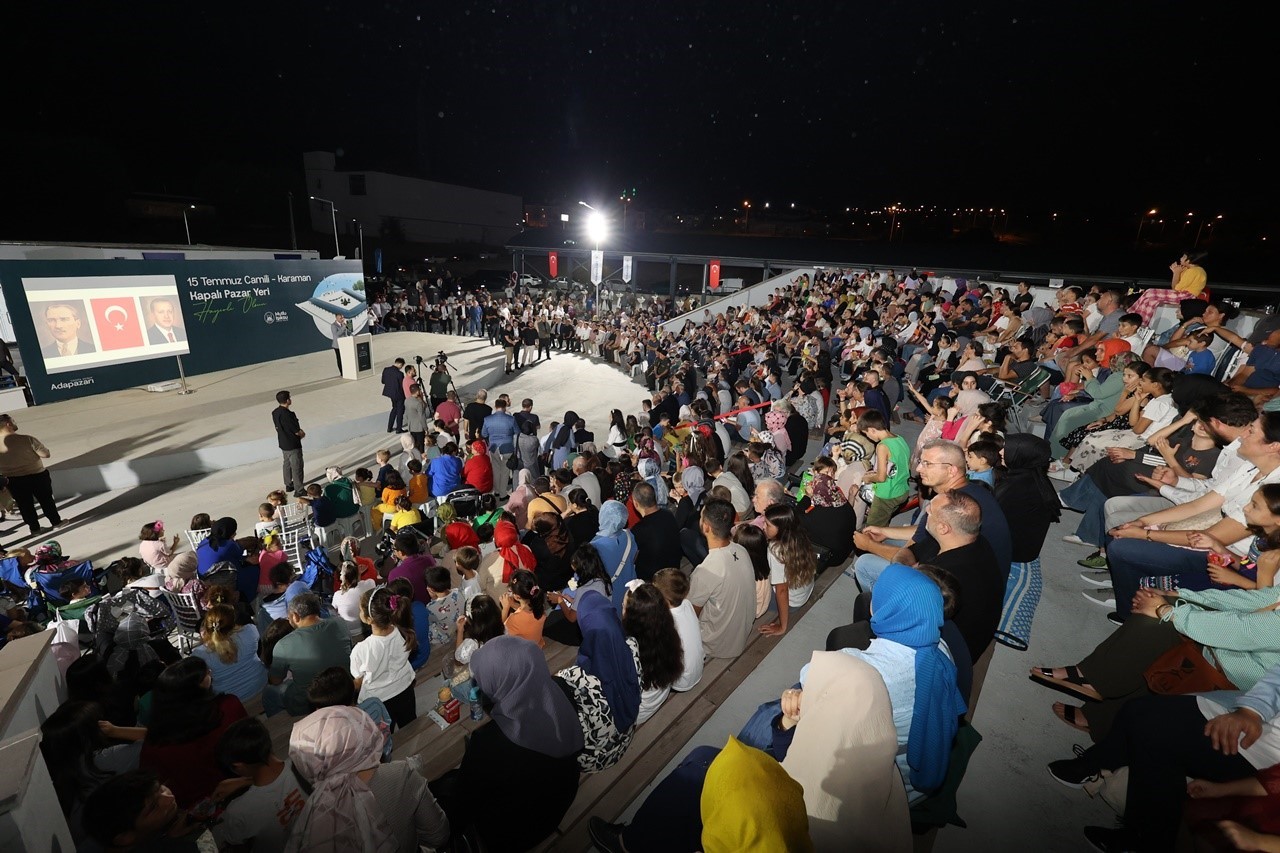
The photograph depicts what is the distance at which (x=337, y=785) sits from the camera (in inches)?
83.7

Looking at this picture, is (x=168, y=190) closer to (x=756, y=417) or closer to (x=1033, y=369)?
(x=756, y=417)

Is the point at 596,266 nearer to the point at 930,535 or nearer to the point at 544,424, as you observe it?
the point at 544,424

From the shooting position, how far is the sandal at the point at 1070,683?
317 cm

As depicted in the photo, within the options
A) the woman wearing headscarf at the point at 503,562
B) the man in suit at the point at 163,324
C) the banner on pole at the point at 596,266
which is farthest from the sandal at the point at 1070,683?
the banner on pole at the point at 596,266

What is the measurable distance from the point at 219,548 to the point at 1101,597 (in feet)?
25.7

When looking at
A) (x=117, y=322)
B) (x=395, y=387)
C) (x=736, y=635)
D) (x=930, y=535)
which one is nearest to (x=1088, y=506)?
(x=930, y=535)

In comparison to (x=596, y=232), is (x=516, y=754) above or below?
below

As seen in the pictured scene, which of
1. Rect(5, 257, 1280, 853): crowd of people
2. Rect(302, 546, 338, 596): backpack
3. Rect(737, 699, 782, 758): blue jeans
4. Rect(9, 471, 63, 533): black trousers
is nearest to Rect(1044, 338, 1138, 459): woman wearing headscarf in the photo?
Rect(5, 257, 1280, 853): crowd of people

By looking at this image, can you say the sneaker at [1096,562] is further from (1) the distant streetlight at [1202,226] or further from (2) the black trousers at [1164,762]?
(1) the distant streetlight at [1202,226]

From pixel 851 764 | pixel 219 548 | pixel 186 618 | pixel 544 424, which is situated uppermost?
pixel 851 764

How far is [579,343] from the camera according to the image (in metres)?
21.7

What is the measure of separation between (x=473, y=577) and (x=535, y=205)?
5836 centimetres

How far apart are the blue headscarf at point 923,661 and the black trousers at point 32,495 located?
10.9 m

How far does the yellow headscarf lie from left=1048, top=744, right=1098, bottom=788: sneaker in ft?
6.75
